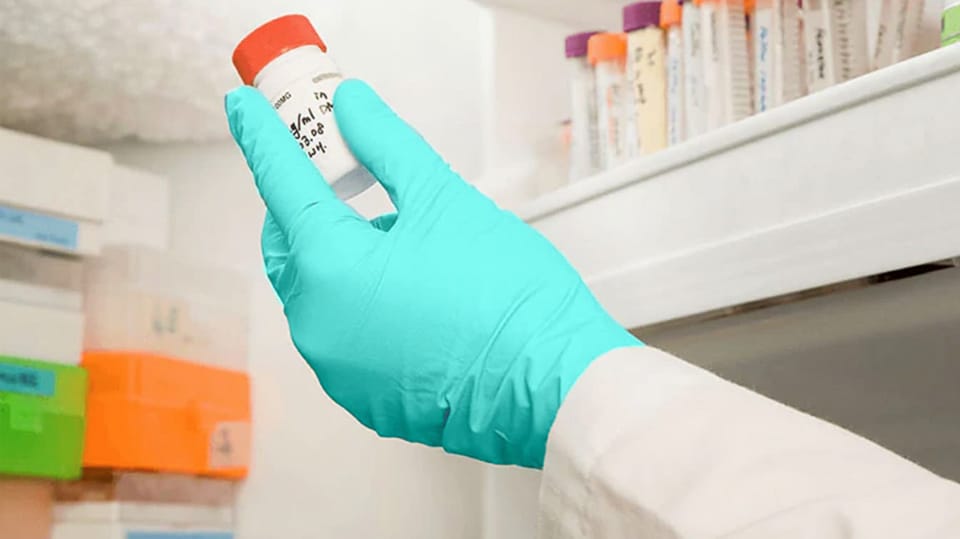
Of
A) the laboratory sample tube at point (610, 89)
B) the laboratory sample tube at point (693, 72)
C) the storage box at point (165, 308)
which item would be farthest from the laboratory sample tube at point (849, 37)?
the storage box at point (165, 308)

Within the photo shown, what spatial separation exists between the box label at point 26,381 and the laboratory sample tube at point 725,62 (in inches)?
24.0

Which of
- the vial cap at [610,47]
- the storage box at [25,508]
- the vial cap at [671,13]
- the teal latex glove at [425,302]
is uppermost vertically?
the vial cap at [671,13]

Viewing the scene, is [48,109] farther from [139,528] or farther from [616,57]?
[616,57]

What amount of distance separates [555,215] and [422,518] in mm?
361

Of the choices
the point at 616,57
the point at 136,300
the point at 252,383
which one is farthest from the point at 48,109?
the point at 616,57

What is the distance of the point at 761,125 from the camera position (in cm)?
76

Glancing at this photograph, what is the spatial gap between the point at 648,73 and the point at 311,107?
0.43m

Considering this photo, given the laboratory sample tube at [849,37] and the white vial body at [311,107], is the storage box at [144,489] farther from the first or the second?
the laboratory sample tube at [849,37]

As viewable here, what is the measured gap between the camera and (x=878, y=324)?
74 centimetres

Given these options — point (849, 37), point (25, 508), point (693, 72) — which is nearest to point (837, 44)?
point (849, 37)

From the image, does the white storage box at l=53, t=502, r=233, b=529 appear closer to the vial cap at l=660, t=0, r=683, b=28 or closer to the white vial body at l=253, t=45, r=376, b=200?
the white vial body at l=253, t=45, r=376, b=200

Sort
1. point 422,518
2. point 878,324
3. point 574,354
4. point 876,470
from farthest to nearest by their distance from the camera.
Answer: point 422,518
point 878,324
point 574,354
point 876,470

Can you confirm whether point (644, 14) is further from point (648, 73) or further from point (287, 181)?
point (287, 181)

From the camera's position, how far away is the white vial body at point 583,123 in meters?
1.06
